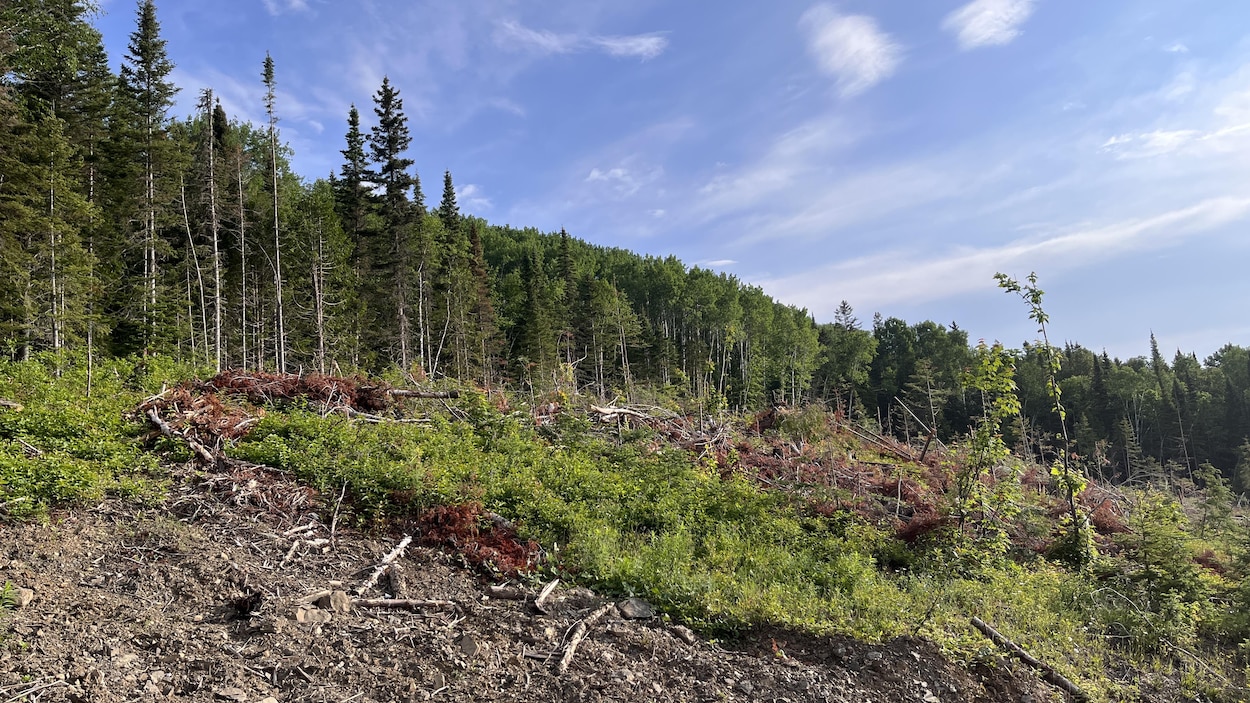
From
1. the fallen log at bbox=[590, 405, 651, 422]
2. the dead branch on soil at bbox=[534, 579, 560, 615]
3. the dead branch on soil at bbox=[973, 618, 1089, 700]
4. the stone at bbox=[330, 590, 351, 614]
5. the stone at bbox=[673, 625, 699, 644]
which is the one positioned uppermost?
the fallen log at bbox=[590, 405, 651, 422]

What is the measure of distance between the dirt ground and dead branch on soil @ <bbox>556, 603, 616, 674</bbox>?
4cm

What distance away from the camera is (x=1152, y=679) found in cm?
531

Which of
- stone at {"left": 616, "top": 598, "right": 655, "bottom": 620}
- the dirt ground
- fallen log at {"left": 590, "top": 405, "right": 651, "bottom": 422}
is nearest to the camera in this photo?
the dirt ground

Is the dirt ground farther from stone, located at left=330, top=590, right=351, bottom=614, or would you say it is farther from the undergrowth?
the undergrowth

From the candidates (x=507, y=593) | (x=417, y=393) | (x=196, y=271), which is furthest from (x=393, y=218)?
(x=507, y=593)

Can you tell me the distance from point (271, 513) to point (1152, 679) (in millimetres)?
→ 8918

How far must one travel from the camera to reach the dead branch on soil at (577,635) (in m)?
4.16

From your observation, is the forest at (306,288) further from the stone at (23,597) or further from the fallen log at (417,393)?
the stone at (23,597)

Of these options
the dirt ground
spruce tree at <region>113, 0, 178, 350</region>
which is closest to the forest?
spruce tree at <region>113, 0, 178, 350</region>

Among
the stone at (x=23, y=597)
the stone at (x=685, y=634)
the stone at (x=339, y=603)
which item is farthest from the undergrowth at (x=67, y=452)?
the stone at (x=685, y=634)

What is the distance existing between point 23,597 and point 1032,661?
7712mm

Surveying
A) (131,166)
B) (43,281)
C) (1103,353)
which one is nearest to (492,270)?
(131,166)

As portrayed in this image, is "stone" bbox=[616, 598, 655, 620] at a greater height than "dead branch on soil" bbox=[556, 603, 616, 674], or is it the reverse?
Answer: "dead branch on soil" bbox=[556, 603, 616, 674]

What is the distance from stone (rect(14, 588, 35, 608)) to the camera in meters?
3.58
